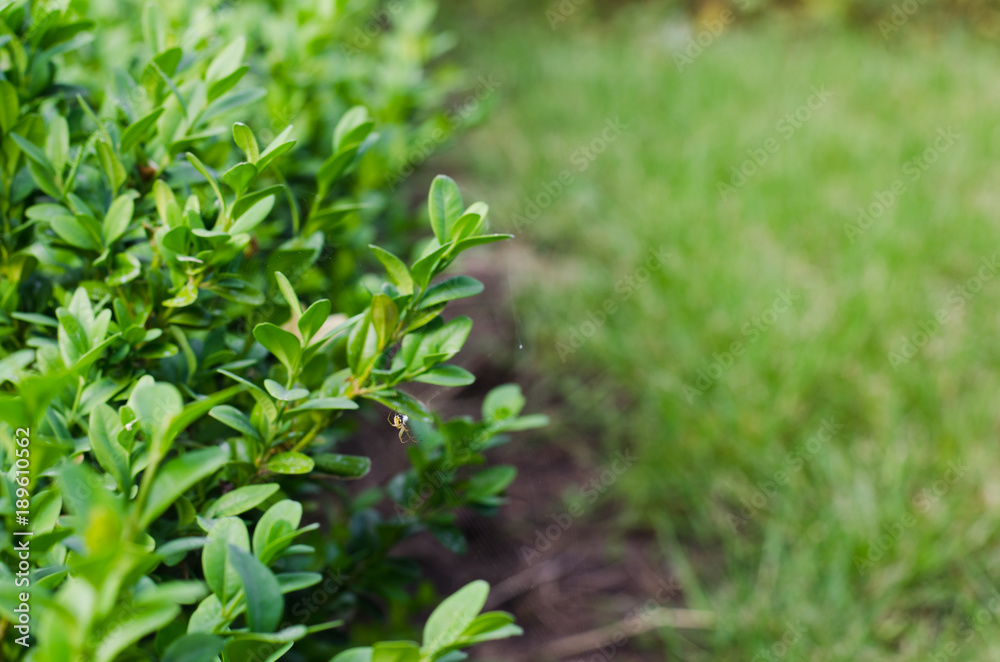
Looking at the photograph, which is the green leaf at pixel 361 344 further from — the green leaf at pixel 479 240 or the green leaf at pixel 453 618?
the green leaf at pixel 453 618

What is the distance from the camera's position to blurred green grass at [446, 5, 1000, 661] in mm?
1821

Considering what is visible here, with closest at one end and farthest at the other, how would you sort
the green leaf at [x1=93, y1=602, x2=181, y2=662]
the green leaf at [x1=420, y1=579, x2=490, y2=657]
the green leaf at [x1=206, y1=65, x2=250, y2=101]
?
the green leaf at [x1=93, y1=602, x2=181, y2=662], the green leaf at [x1=420, y1=579, x2=490, y2=657], the green leaf at [x1=206, y1=65, x2=250, y2=101]

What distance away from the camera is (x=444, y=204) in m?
0.78

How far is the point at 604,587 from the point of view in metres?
1.97

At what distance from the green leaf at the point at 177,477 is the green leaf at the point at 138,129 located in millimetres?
498

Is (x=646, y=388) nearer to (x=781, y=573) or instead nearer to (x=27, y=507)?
(x=781, y=573)

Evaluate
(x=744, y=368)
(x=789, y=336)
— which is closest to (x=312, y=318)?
(x=744, y=368)

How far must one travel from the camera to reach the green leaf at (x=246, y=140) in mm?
736

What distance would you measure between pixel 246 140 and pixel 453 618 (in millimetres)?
479

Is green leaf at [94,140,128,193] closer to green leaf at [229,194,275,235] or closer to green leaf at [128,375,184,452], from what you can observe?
green leaf at [229,194,275,235]

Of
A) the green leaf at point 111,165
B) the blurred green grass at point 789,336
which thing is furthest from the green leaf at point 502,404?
the blurred green grass at point 789,336

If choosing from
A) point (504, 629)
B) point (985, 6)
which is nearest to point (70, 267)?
point (504, 629)

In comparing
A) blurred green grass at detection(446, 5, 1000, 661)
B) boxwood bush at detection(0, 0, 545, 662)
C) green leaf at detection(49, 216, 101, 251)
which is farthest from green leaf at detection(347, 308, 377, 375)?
blurred green grass at detection(446, 5, 1000, 661)

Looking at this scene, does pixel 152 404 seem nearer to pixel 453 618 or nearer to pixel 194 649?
pixel 194 649
